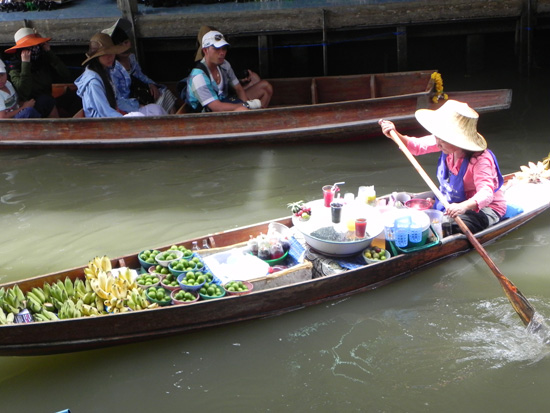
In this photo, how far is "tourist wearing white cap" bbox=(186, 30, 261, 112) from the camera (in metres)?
6.98

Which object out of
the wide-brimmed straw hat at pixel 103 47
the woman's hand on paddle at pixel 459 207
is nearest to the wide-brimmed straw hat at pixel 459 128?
the woman's hand on paddle at pixel 459 207

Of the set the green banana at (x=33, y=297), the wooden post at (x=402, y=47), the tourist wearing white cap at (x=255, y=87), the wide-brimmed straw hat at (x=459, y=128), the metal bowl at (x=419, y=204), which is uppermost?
the wooden post at (x=402, y=47)

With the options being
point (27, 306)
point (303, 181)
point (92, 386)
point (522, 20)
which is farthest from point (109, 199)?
point (522, 20)

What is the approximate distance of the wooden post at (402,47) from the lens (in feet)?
29.0

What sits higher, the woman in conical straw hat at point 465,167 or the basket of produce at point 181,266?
the woman in conical straw hat at point 465,167

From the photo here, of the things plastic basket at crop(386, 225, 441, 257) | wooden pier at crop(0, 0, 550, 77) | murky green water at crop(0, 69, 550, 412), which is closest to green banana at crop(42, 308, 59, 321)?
murky green water at crop(0, 69, 550, 412)

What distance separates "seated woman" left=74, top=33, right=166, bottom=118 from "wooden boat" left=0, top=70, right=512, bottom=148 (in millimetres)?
179

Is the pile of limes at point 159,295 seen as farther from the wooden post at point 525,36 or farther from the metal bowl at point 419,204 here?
the wooden post at point 525,36

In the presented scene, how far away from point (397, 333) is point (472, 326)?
502 millimetres

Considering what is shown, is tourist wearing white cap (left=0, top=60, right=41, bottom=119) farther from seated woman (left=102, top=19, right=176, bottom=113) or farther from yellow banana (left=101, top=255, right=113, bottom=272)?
yellow banana (left=101, top=255, right=113, bottom=272)

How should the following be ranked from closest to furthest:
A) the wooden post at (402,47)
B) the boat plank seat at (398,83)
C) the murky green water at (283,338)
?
the murky green water at (283,338) → the boat plank seat at (398,83) → the wooden post at (402,47)

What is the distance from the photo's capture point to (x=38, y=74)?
7.68 m

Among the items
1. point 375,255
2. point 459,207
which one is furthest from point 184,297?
point 459,207

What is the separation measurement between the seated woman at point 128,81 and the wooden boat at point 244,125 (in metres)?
0.43
